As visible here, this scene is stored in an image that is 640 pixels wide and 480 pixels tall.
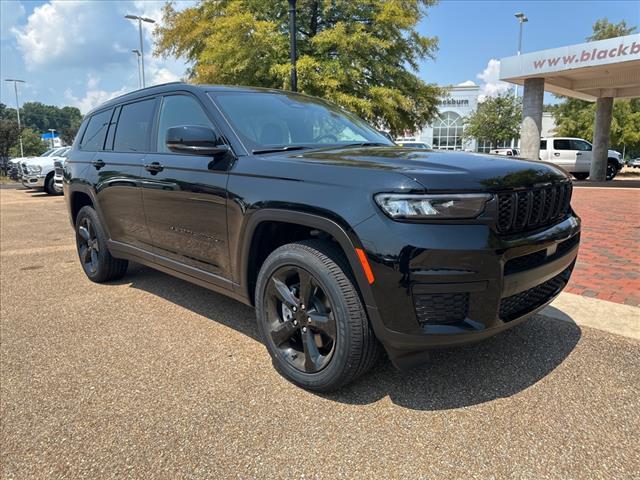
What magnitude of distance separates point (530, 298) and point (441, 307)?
0.69 meters

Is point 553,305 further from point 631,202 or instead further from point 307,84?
point 307,84

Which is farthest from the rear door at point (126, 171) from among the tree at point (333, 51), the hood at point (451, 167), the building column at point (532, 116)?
the building column at point (532, 116)

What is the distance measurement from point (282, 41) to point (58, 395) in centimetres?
1340

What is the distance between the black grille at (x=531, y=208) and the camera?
2.36 metres

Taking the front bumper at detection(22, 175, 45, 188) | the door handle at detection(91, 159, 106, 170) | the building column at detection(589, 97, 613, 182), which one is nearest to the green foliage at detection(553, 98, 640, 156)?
the building column at detection(589, 97, 613, 182)

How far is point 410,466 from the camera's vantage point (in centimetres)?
211

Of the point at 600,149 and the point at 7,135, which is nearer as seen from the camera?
the point at 600,149

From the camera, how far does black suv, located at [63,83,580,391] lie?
7.32ft

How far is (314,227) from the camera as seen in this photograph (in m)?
2.54

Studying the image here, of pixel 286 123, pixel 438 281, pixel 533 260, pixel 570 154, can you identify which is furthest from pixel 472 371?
pixel 570 154

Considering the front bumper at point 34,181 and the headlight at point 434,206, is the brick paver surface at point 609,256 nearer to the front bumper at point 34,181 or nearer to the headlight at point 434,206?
the headlight at point 434,206

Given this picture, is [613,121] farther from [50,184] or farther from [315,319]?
[315,319]

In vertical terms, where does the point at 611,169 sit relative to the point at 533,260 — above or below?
below

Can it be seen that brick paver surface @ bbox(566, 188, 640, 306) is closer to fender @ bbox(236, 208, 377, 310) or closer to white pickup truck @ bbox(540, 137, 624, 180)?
fender @ bbox(236, 208, 377, 310)
